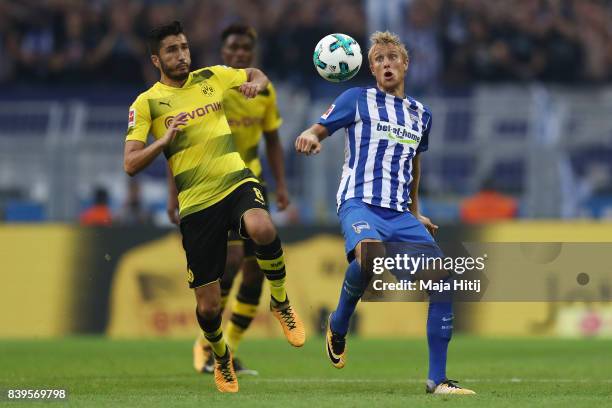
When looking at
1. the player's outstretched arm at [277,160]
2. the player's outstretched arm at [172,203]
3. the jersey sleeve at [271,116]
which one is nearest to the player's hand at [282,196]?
the player's outstretched arm at [277,160]

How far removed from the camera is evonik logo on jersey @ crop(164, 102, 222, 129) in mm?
7800

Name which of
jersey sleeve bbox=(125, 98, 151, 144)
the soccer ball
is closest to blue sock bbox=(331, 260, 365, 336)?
the soccer ball

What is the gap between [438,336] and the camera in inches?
293

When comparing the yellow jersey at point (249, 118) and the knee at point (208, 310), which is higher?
the yellow jersey at point (249, 118)

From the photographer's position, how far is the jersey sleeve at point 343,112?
24.6ft

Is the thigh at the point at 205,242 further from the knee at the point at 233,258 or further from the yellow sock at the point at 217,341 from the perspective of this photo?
the knee at the point at 233,258

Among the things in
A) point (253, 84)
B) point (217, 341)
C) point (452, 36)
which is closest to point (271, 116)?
point (253, 84)

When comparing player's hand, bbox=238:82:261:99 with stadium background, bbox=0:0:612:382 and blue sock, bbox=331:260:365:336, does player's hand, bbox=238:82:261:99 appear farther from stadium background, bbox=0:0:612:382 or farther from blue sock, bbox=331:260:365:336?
stadium background, bbox=0:0:612:382

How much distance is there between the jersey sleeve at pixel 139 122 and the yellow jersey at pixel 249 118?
6.01 ft

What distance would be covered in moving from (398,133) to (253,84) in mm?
1019

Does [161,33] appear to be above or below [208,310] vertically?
above

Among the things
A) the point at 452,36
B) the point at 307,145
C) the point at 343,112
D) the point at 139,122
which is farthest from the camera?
the point at 452,36

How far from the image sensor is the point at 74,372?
379 inches

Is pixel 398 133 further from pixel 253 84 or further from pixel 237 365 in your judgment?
pixel 237 365
